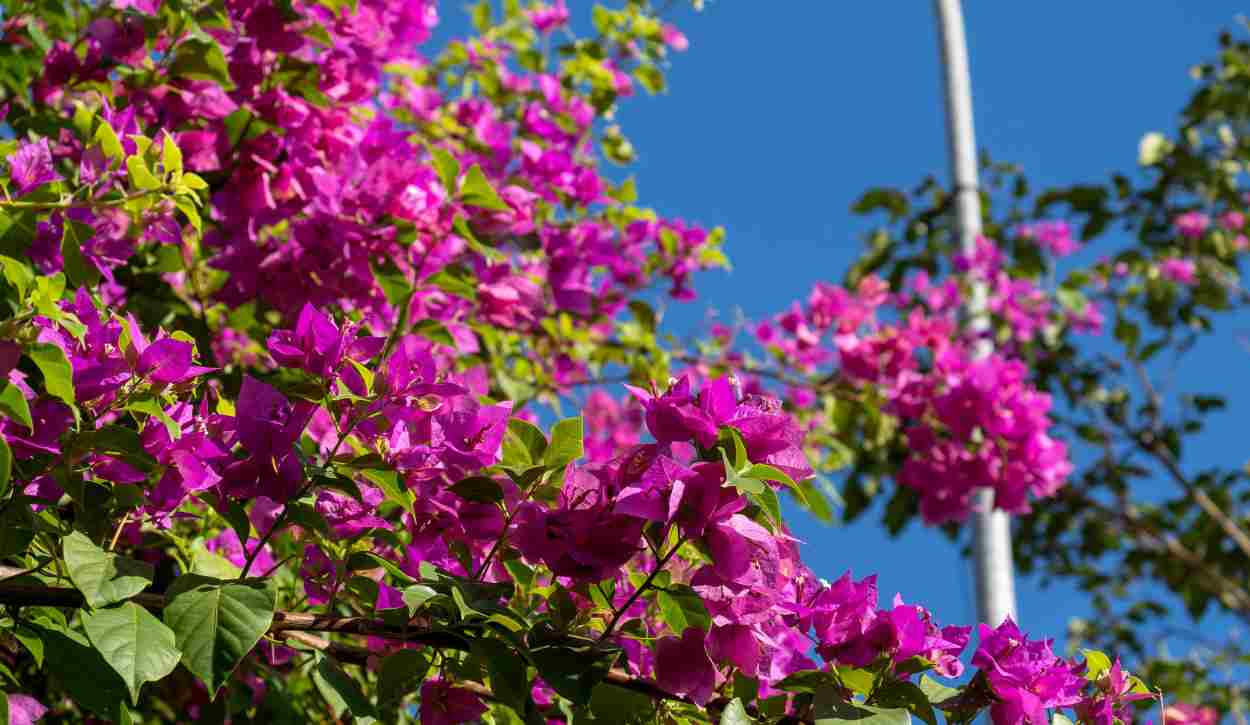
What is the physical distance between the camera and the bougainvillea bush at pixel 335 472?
2.76ft

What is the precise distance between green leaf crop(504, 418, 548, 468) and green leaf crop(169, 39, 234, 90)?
758 mm

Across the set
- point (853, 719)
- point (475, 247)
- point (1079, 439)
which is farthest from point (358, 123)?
point (1079, 439)

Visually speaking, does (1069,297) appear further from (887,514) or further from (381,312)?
(381,312)

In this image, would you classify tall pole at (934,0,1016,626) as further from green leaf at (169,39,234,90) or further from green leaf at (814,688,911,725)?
green leaf at (814,688,911,725)

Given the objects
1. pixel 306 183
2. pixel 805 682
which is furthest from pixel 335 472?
pixel 306 183

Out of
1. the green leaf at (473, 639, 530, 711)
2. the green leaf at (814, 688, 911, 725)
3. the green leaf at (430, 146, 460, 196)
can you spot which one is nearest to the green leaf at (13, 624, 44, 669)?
the green leaf at (473, 639, 530, 711)

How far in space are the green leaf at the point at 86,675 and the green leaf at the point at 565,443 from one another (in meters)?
0.33

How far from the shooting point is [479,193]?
148 centimetres

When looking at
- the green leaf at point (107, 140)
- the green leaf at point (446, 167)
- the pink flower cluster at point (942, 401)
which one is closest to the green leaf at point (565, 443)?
the green leaf at point (107, 140)

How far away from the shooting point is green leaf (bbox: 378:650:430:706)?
2.94ft

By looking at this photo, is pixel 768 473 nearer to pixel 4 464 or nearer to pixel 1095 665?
pixel 1095 665

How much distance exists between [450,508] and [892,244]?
3.56 m

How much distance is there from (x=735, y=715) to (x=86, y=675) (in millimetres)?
442

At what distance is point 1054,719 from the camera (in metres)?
0.94
